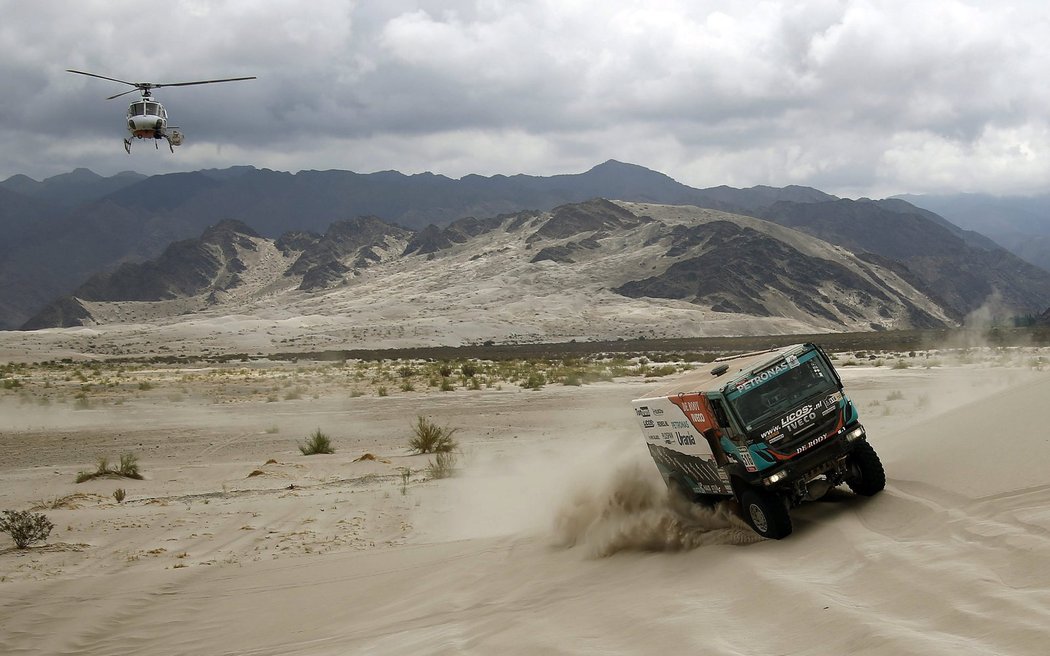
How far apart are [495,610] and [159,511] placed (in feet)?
31.0

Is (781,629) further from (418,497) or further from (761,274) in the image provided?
(761,274)

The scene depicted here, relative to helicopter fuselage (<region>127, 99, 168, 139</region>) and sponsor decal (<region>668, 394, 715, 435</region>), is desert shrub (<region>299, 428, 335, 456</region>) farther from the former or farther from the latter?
helicopter fuselage (<region>127, 99, 168, 139</region>)

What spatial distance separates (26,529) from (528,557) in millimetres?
7601

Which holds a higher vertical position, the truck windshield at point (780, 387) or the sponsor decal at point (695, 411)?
the truck windshield at point (780, 387)

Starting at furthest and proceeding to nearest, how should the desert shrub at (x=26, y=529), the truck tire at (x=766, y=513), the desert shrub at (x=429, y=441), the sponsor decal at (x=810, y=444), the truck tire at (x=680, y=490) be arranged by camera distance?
the desert shrub at (x=429, y=441) → the desert shrub at (x=26, y=529) → the truck tire at (x=680, y=490) → the sponsor decal at (x=810, y=444) → the truck tire at (x=766, y=513)

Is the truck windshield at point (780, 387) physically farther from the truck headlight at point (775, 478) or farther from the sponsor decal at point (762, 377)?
the truck headlight at point (775, 478)

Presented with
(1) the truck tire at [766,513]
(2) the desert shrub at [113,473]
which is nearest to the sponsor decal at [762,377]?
(1) the truck tire at [766,513]

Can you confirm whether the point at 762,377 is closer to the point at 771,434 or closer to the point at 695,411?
the point at 771,434

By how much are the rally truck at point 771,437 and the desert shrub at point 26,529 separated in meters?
9.43

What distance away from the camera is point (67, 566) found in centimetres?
1255

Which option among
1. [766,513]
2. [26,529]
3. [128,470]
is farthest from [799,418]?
[128,470]

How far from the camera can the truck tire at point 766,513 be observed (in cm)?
944

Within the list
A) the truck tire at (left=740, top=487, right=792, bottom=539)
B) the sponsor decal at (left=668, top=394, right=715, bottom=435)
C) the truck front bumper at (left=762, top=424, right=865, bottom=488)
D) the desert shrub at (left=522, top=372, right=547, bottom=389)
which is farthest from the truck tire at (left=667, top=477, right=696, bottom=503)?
the desert shrub at (left=522, top=372, right=547, bottom=389)

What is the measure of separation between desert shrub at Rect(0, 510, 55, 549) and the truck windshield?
10.2m
